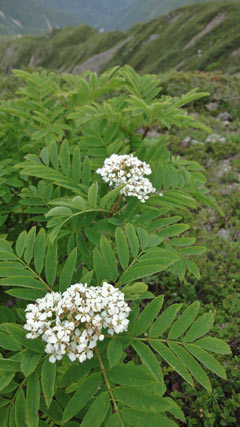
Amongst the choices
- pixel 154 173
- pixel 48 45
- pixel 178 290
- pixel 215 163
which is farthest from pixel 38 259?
pixel 48 45

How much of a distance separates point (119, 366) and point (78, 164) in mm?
1207

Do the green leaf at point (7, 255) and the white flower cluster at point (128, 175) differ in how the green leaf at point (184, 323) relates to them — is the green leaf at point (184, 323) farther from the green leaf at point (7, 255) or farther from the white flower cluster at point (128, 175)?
the green leaf at point (7, 255)

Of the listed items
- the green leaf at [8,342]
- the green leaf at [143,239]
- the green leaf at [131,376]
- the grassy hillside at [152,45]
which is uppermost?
the grassy hillside at [152,45]

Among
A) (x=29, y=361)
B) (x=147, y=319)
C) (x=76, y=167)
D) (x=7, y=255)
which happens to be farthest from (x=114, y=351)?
(x=76, y=167)

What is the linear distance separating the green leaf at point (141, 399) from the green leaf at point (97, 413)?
0.04m

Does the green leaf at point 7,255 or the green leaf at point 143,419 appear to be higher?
the green leaf at point 7,255

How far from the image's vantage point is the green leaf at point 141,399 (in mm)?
970

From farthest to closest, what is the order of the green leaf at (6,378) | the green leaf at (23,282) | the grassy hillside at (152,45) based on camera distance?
the grassy hillside at (152,45) < the green leaf at (23,282) < the green leaf at (6,378)

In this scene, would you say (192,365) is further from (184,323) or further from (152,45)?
(152,45)

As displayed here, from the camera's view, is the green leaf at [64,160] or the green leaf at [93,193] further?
the green leaf at [64,160]

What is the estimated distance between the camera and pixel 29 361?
1.10m

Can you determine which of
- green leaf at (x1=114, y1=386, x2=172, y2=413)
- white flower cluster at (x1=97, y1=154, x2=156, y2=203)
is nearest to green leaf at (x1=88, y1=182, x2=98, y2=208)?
white flower cluster at (x1=97, y1=154, x2=156, y2=203)

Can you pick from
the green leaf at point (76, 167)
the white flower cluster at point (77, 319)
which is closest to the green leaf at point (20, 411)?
the white flower cluster at point (77, 319)

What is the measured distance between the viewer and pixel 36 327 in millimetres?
1063
